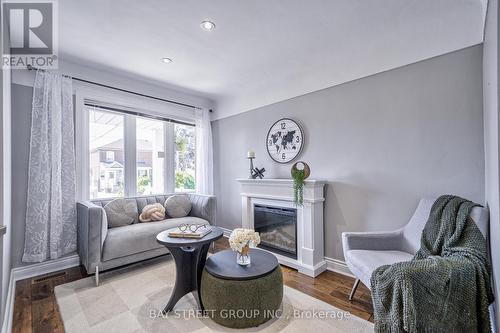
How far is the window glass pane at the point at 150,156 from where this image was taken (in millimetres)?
3506

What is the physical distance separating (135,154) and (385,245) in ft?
11.0

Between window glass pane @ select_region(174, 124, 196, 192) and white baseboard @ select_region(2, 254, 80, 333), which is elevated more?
window glass pane @ select_region(174, 124, 196, 192)

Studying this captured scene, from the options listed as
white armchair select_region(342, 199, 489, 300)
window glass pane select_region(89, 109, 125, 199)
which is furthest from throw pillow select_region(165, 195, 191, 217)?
white armchair select_region(342, 199, 489, 300)

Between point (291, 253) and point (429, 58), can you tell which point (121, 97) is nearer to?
point (291, 253)

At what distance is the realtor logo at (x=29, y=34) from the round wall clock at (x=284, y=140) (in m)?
2.52

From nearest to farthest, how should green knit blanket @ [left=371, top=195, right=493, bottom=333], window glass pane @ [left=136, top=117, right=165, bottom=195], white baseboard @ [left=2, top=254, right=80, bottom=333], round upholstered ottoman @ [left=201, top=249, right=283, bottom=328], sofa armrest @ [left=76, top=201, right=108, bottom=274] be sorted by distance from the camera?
green knit blanket @ [left=371, top=195, right=493, bottom=333] < round upholstered ottoman @ [left=201, top=249, right=283, bottom=328] < sofa armrest @ [left=76, top=201, right=108, bottom=274] < white baseboard @ [left=2, top=254, right=80, bottom=333] < window glass pane @ [left=136, top=117, right=165, bottom=195]

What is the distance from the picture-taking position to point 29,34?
7.16 feet

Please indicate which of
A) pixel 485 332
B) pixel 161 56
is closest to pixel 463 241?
pixel 485 332

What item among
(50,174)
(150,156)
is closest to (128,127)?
(150,156)

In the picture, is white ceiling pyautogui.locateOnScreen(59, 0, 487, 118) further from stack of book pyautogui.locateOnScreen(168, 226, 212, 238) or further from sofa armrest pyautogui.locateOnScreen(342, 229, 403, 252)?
stack of book pyautogui.locateOnScreen(168, 226, 212, 238)

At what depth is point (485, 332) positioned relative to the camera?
4.07ft

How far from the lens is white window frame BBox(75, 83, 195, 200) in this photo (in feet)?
9.39

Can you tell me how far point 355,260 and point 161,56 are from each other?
2.83 meters

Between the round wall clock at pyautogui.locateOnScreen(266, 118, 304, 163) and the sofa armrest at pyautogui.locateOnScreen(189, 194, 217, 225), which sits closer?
the round wall clock at pyautogui.locateOnScreen(266, 118, 304, 163)
